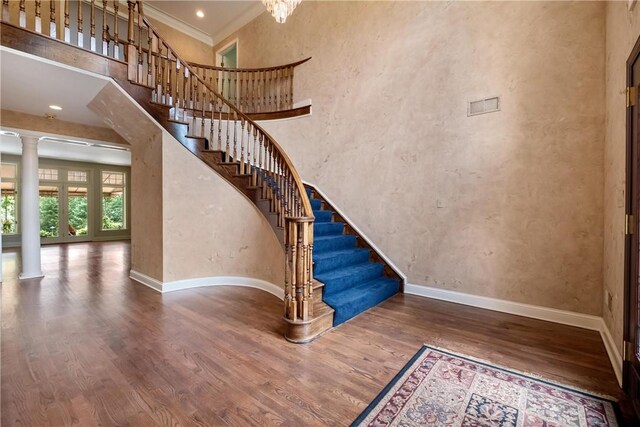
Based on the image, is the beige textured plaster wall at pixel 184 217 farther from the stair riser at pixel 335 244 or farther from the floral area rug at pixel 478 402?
the floral area rug at pixel 478 402

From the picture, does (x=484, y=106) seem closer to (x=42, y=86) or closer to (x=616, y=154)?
(x=616, y=154)

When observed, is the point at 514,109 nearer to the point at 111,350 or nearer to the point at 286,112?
the point at 286,112

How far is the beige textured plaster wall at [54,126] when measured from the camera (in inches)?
172

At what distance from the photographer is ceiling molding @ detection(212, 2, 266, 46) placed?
20.7ft

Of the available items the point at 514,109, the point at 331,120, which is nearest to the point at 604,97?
the point at 514,109

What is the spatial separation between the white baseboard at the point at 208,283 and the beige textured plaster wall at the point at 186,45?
5.68 m

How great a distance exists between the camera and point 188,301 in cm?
359

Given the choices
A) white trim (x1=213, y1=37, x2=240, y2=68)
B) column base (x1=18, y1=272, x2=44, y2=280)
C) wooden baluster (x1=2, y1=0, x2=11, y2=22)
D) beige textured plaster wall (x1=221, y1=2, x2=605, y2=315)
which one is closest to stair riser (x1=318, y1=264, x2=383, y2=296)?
beige textured plaster wall (x1=221, y1=2, x2=605, y2=315)

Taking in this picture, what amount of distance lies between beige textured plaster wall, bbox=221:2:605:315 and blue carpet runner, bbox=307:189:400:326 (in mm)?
366

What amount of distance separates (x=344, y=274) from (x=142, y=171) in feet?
11.7

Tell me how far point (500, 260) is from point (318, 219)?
254 cm

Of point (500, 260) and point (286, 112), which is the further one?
Result: point (286, 112)

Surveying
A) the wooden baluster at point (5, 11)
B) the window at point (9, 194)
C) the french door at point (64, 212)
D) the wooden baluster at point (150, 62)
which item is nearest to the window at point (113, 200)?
the french door at point (64, 212)

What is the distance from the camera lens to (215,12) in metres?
6.52
